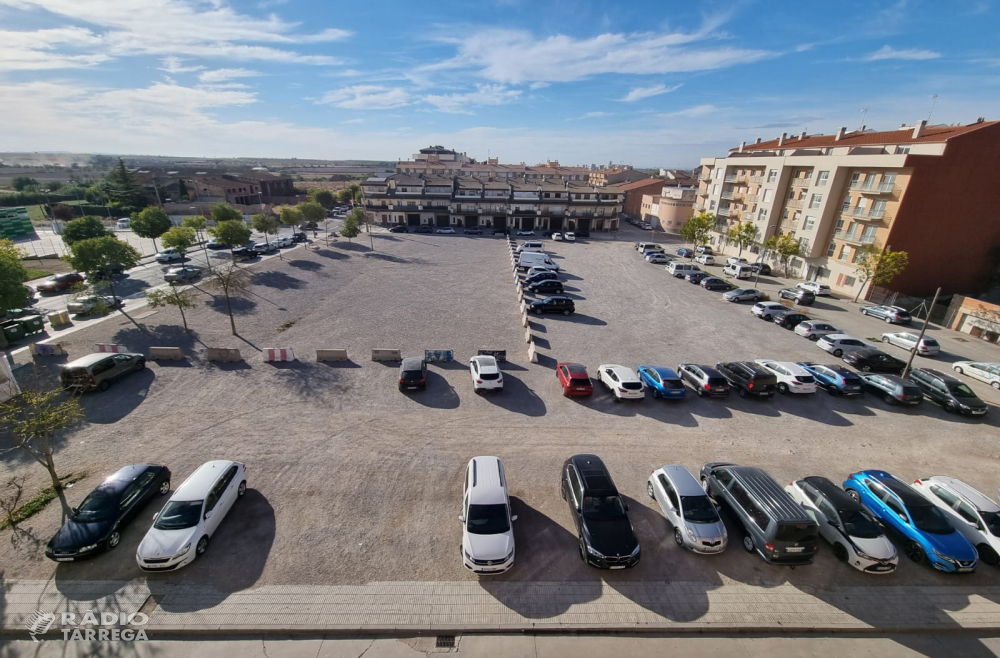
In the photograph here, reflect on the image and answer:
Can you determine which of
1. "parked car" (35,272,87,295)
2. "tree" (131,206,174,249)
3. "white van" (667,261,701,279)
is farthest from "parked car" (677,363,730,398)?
"tree" (131,206,174,249)

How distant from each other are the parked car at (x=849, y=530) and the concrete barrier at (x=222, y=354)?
84.6ft

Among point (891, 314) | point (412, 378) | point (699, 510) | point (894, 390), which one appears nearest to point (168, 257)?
point (412, 378)

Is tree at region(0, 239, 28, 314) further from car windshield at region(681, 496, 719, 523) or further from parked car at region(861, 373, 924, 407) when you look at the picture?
parked car at region(861, 373, 924, 407)

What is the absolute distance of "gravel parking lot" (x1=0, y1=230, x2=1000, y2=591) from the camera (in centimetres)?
1088

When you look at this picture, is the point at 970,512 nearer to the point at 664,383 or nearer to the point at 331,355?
the point at 664,383

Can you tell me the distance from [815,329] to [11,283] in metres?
48.8

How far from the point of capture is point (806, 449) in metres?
A: 16.2

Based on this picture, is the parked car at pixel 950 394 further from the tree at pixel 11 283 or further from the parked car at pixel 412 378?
the tree at pixel 11 283

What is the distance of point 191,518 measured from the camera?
10.8 metres

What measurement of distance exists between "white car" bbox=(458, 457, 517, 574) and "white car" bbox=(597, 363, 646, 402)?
8616 mm

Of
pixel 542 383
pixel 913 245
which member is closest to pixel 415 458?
pixel 542 383

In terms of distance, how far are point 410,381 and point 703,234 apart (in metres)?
46.7

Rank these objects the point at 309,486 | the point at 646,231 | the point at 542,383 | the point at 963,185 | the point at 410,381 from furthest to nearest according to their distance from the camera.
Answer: the point at 646,231 < the point at 963,185 < the point at 542,383 < the point at 410,381 < the point at 309,486

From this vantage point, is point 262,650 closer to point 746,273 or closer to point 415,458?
point 415,458
